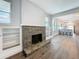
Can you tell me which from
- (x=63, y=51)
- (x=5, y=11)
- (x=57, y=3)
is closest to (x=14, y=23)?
(x=5, y=11)

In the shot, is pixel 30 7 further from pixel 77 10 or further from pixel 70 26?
pixel 70 26

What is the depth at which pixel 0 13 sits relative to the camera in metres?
2.70

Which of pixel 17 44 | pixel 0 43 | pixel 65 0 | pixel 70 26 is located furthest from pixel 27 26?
pixel 70 26

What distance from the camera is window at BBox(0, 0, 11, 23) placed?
274 centimetres

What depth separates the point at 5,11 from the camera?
2.90 m

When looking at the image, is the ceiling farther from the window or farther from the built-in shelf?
the built-in shelf

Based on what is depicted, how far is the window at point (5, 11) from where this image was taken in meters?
2.74

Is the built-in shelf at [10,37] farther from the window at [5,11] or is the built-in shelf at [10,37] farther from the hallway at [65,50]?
the hallway at [65,50]

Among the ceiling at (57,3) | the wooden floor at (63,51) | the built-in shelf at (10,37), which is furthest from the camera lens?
the ceiling at (57,3)

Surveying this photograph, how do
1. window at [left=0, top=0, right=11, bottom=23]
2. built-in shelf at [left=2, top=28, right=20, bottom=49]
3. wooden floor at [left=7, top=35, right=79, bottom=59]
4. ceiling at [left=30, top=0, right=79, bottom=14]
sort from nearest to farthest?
window at [left=0, top=0, right=11, bottom=23], built-in shelf at [left=2, top=28, right=20, bottom=49], wooden floor at [left=7, top=35, right=79, bottom=59], ceiling at [left=30, top=0, right=79, bottom=14]

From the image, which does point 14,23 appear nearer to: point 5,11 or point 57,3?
point 5,11

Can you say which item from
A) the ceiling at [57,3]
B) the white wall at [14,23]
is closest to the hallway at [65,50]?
the white wall at [14,23]

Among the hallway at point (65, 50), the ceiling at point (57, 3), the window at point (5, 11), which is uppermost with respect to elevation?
the ceiling at point (57, 3)

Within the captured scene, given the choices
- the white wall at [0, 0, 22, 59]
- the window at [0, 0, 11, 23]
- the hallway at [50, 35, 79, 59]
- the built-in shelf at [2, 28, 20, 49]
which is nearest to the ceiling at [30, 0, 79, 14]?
the white wall at [0, 0, 22, 59]
